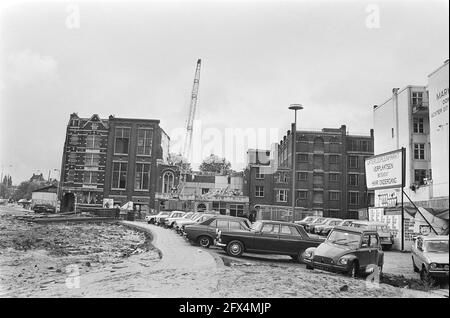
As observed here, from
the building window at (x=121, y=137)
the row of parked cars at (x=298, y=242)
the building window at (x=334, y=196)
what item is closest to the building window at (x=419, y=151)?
the building window at (x=334, y=196)

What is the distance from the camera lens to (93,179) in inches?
2311

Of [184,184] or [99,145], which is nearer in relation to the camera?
[99,145]

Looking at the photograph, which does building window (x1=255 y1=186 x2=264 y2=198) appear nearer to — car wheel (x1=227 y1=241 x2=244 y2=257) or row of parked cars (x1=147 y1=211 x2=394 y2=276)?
row of parked cars (x1=147 y1=211 x2=394 y2=276)

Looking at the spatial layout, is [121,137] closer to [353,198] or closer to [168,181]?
[168,181]

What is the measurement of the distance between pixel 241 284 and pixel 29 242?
1531cm

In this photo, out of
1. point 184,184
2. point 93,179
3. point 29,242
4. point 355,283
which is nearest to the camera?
point 355,283

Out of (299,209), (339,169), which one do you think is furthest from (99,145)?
(339,169)

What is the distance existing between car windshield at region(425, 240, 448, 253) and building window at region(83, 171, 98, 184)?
5253 cm

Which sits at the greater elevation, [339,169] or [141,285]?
[339,169]

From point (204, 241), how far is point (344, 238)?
24.0ft

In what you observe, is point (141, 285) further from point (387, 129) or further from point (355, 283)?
point (387, 129)

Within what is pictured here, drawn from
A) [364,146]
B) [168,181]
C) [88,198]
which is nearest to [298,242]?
[168,181]

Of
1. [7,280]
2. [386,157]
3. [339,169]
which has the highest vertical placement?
[339,169]
